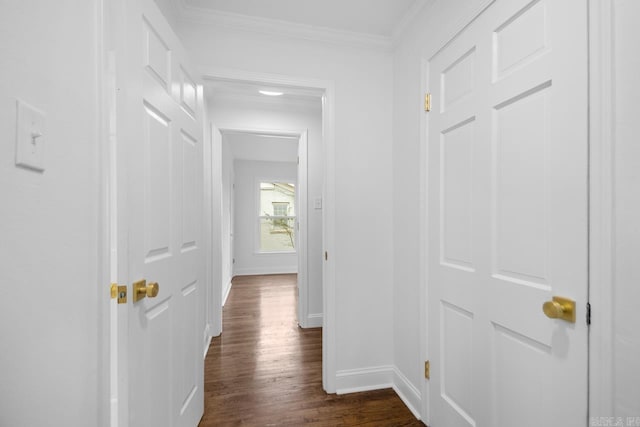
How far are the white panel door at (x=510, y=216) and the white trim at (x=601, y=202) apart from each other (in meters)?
0.03

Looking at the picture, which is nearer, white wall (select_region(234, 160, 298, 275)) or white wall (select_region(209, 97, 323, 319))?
white wall (select_region(209, 97, 323, 319))

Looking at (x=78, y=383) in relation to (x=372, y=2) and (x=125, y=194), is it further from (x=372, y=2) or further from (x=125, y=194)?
(x=372, y=2)

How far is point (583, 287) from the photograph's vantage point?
0.87 metres

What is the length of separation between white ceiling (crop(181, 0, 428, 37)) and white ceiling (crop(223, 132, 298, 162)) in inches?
97.0

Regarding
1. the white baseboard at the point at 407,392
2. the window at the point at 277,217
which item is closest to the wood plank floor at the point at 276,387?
the white baseboard at the point at 407,392

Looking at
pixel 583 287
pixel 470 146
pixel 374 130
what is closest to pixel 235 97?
pixel 374 130

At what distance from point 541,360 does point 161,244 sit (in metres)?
1.55

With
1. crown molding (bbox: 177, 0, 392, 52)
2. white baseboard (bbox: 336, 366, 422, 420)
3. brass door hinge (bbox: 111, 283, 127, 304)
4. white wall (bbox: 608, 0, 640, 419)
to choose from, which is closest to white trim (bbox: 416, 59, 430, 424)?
white baseboard (bbox: 336, 366, 422, 420)

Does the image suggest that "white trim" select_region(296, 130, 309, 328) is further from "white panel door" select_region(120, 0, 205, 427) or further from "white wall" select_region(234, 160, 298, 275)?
"white wall" select_region(234, 160, 298, 275)

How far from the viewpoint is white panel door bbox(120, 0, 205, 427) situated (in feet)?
3.30

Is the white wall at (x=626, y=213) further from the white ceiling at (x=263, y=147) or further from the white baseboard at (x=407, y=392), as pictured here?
the white ceiling at (x=263, y=147)

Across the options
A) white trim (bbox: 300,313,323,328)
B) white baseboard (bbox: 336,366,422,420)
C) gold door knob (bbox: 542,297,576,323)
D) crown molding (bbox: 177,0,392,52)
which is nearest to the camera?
gold door knob (bbox: 542,297,576,323)

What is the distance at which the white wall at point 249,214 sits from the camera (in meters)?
6.12

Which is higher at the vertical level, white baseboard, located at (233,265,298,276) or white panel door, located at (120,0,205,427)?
white panel door, located at (120,0,205,427)
